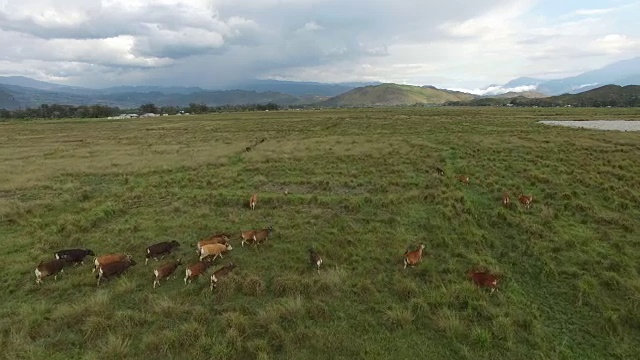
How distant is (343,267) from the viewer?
11.6 metres

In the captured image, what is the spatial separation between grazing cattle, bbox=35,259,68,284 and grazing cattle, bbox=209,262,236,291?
5168 millimetres

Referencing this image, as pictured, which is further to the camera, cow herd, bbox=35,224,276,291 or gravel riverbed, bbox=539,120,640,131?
gravel riverbed, bbox=539,120,640,131

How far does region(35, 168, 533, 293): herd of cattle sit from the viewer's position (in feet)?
34.8

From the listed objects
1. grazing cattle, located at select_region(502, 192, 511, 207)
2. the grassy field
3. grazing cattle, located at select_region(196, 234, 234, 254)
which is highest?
grazing cattle, located at select_region(502, 192, 511, 207)

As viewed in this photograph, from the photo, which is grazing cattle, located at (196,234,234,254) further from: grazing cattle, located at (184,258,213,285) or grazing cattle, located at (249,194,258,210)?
grazing cattle, located at (249,194,258,210)

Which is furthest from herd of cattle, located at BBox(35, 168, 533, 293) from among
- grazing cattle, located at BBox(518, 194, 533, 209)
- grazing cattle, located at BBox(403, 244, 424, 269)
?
grazing cattle, located at BBox(518, 194, 533, 209)

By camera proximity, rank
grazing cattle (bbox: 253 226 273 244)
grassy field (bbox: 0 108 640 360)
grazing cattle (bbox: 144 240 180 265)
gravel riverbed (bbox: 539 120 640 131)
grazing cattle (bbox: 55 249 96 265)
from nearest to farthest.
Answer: grassy field (bbox: 0 108 640 360) → grazing cattle (bbox: 55 249 96 265) → grazing cattle (bbox: 144 240 180 265) → grazing cattle (bbox: 253 226 273 244) → gravel riverbed (bbox: 539 120 640 131)

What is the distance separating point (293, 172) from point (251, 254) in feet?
45.4

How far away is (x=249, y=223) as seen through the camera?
626 inches

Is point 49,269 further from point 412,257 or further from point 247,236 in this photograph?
point 412,257

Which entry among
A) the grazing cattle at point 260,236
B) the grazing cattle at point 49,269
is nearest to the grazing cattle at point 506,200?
the grazing cattle at point 260,236

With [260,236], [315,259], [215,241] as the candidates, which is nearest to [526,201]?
[315,259]

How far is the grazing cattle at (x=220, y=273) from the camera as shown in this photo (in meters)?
10.3

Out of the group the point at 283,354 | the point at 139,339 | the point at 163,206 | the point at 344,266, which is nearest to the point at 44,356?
the point at 139,339
